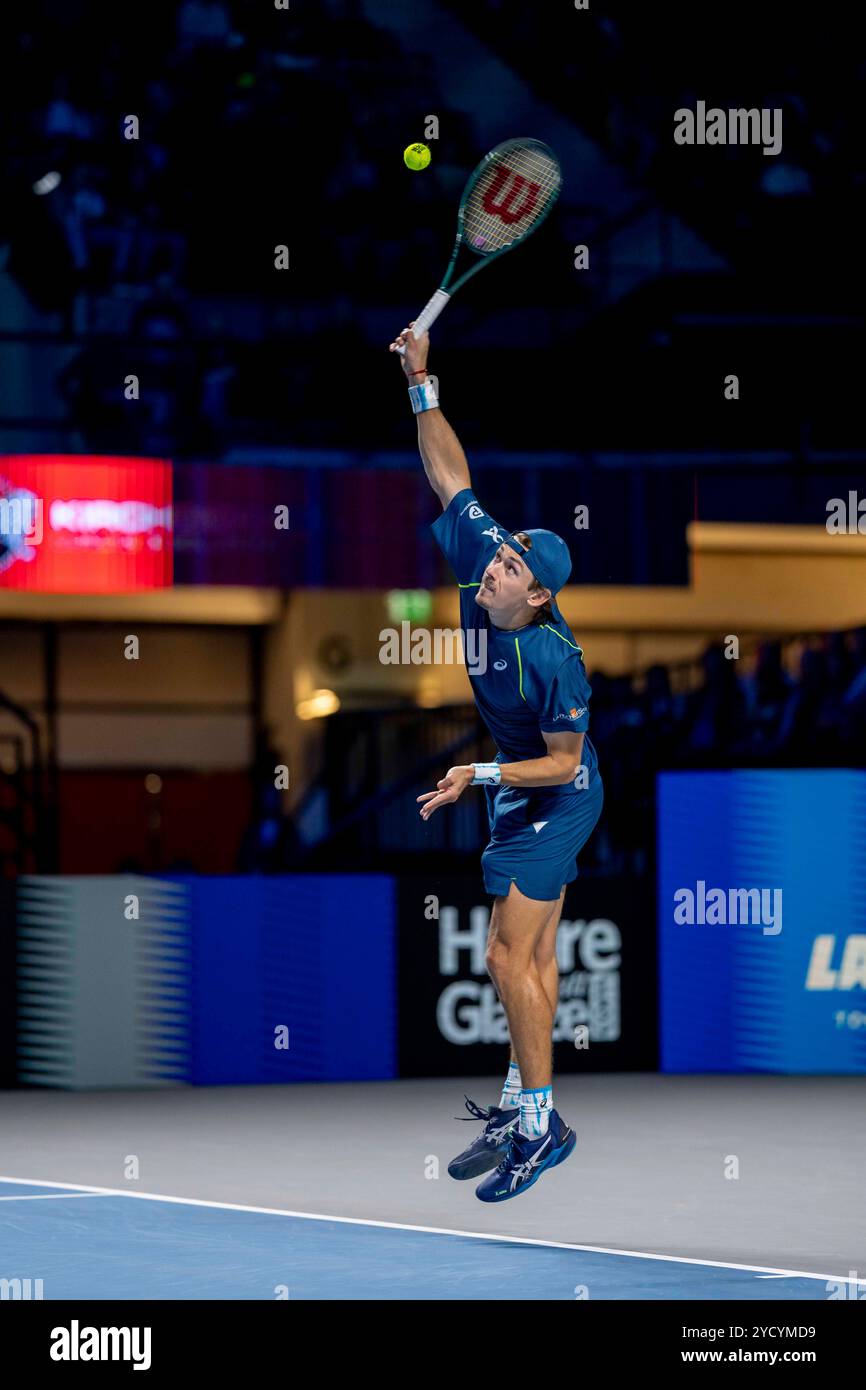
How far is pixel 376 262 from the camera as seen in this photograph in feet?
68.4

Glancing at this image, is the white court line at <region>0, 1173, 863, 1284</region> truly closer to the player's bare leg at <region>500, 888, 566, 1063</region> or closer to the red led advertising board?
the player's bare leg at <region>500, 888, 566, 1063</region>

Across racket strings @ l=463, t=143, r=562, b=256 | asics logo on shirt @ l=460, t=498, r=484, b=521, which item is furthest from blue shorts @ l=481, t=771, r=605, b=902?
racket strings @ l=463, t=143, r=562, b=256

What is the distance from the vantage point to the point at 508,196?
26.1 feet

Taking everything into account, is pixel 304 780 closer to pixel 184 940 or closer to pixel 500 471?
pixel 500 471

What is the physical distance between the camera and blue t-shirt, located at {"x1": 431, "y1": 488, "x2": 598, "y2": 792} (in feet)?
23.0

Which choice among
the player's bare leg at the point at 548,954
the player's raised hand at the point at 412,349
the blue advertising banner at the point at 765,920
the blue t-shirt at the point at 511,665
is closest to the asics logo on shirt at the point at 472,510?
the blue t-shirt at the point at 511,665

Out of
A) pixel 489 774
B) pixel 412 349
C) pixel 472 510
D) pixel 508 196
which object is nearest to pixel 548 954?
pixel 489 774

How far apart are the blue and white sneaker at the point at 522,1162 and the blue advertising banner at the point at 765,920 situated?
611cm

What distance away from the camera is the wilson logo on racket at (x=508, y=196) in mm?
7918

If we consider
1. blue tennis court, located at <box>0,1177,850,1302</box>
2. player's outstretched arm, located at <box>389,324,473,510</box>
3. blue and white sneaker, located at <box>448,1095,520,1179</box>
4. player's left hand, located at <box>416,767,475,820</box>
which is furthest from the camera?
player's outstretched arm, located at <box>389,324,473,510</box>

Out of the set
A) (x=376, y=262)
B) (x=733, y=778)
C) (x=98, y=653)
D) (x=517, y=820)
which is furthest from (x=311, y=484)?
(x=517, y=820)
